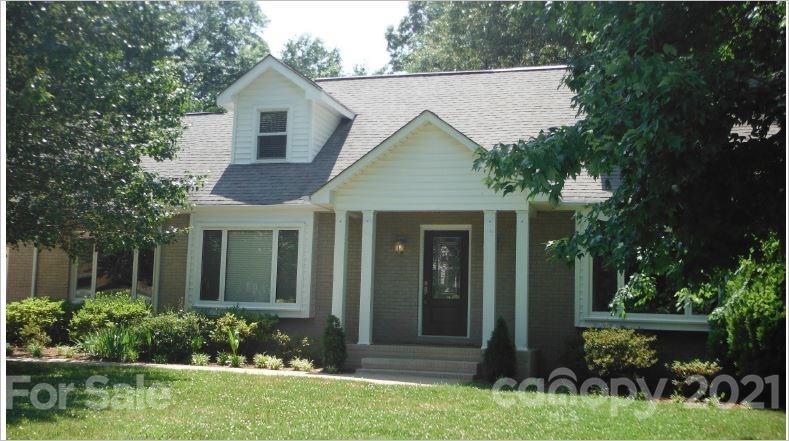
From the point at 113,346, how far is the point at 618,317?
9.46 meters

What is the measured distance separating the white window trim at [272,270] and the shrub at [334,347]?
5.78 feet

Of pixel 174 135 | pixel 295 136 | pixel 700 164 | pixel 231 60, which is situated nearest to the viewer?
pixel 700 164

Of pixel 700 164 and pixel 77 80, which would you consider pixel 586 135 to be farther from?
pixel 77 80

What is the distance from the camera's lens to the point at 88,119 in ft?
34.4

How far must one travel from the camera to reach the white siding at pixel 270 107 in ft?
56.4

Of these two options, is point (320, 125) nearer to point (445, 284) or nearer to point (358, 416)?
point (445, 284)

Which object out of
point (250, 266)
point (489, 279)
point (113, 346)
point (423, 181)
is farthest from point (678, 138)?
point (250, 266)

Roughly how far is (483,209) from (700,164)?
713 cm

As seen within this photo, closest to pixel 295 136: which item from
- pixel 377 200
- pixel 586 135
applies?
pixel 377 200

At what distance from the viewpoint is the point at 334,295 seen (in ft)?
47.1

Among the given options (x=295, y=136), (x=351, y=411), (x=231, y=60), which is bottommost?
(x=351, y=411)

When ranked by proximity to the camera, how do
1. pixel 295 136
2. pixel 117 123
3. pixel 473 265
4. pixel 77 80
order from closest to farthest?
pixel 77 80
pixel 117 123
pixel 473 265
pixel 295 136

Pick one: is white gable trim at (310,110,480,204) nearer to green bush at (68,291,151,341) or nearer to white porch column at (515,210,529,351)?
white porch column at (515,210,529,351)

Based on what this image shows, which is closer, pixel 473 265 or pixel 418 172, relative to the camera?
pixel 418 172
